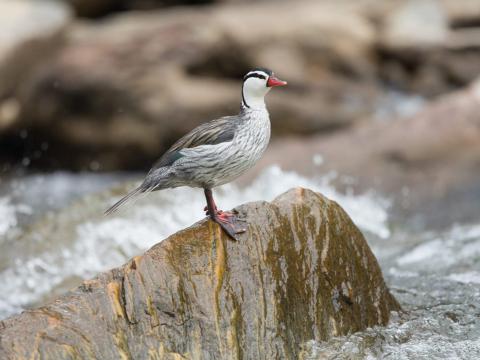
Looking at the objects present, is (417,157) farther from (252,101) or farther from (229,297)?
(229,297)

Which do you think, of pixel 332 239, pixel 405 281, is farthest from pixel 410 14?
pixel 332 239

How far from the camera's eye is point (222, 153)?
190 inches

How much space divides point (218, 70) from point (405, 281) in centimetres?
796

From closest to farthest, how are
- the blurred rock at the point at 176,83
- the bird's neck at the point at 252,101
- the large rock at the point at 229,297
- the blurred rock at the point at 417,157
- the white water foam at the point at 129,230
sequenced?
the large rock at the point at 229,297, the bird's neck at the point at 252,101, the white water foam at the point at 129,230, the blurred rock at the point at 417,157, the blurred rock at the point at 176,83

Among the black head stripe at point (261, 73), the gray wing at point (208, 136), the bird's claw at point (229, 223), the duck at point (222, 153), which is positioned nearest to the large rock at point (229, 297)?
the bird's claw at point (229, 223)

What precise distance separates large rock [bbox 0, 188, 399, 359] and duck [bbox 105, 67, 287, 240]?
0.25 meters

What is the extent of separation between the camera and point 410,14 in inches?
599

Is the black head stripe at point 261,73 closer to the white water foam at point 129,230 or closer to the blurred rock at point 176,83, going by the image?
the white water foam at point 129,230

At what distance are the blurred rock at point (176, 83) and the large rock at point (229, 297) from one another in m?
8.04

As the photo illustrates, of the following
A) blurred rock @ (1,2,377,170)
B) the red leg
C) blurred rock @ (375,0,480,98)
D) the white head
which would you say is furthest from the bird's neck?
blurred rock @ (375,0,480,98)

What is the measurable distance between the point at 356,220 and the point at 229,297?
15.2 ft

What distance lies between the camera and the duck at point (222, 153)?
191 inches

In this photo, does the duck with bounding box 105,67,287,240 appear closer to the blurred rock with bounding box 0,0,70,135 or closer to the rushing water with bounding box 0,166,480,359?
the rushing water with bounding box 0,166,480,359

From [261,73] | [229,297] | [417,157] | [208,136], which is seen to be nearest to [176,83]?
[417,157]
